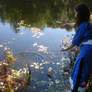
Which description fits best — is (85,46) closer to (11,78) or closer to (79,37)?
(79,37)

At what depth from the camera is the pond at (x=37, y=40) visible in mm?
4051

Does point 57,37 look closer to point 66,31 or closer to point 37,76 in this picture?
point 66,31

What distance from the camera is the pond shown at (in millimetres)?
4051

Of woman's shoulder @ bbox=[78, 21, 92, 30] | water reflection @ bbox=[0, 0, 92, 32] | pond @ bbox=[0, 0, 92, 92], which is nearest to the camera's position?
woman's shoulder @ bbox=[78, 21, 92, 30]

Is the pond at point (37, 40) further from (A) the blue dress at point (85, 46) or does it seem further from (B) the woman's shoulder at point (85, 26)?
(B) the woman's shoulder at point (85, 26)

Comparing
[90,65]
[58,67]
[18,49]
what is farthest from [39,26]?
[90,65]

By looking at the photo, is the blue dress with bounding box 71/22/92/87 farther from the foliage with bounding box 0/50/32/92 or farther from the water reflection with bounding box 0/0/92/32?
the water reflection with bounding box 0/0/92/32

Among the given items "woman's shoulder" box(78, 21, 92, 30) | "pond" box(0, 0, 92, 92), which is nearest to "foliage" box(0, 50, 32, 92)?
"pond" box(0, 0, 92, 92)

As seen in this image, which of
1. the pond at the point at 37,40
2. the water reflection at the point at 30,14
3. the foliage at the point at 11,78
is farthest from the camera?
the water reflection at the point at 30,14

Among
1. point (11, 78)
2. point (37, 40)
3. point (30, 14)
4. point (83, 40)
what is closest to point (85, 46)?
point (83, 40)

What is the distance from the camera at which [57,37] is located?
637 cm

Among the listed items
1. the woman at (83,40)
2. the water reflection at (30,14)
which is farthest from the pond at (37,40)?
the woman at (83,40)

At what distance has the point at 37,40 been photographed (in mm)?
5965

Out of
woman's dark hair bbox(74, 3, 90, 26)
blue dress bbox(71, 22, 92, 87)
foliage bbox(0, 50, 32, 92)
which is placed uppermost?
woman's dark hair bbox(74, 3, 90, 26)
